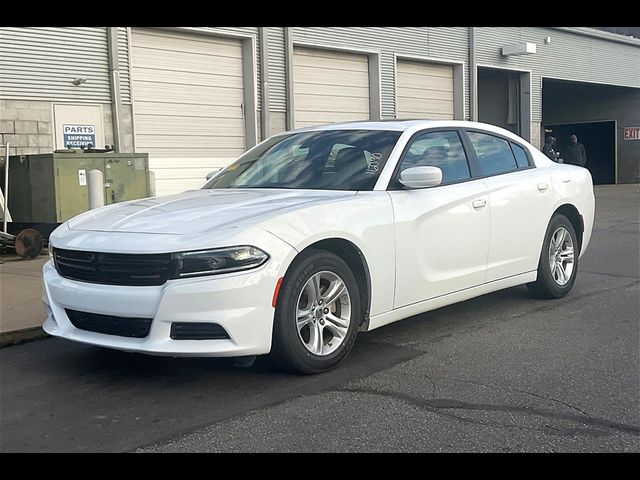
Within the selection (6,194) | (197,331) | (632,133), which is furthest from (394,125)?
(632,133)

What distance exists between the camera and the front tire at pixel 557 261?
6.70 meters

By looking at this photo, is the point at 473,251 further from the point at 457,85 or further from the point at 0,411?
the point at 457,85

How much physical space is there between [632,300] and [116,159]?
7.87 meters

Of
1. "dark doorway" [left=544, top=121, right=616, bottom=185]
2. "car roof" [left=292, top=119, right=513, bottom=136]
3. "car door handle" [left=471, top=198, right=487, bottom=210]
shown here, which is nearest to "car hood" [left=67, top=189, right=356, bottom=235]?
"car roof" [left=292, top=119, right=513, bottom=136]

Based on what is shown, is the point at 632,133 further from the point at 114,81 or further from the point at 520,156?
the point at 520,156

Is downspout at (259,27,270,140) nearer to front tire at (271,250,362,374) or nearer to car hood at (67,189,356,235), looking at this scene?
→ car hood at (67,189,356,235)

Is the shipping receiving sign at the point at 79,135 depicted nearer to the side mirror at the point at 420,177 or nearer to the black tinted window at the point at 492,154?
the black tinted window at the point at 492,154

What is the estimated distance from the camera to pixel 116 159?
11.6m

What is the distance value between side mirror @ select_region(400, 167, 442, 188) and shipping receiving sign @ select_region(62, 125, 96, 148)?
378 inches

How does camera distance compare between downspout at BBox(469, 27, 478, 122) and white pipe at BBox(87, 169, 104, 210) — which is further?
downspout at BBox(469, 27, 478, 122)

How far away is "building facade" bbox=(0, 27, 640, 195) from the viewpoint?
13.0m

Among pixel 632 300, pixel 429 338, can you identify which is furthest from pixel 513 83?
pixel 429 338

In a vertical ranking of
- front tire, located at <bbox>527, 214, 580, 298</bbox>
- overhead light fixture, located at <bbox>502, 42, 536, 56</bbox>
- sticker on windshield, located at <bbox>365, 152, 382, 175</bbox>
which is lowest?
front tire, located at <bbox>527, 214, 580, 298</bbox>

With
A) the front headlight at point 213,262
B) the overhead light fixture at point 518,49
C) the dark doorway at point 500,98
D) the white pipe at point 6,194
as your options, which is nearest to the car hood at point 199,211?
the front headlight at point 213,262
